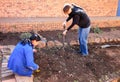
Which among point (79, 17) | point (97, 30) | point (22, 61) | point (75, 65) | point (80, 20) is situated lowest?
point (75, 65)

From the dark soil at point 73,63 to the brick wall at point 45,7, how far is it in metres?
1.23

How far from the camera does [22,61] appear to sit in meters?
6.50

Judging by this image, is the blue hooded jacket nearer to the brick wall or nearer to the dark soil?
the dark soil

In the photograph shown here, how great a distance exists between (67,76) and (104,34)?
11.1ft

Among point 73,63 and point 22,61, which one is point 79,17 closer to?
point 73,63

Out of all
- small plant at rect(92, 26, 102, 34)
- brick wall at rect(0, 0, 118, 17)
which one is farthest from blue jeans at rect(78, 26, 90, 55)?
brick wall at rect(0, 0, 118, 17)

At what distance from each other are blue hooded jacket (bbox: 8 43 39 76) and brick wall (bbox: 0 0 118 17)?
3920 millimetres

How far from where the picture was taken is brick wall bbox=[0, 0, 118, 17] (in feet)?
33.4

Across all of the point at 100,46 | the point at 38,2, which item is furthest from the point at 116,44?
the point at 38,2

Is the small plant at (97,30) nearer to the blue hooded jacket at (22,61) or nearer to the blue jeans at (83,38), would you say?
the blue jeans at (83,38)

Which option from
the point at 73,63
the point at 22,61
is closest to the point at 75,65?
the point at 73,63

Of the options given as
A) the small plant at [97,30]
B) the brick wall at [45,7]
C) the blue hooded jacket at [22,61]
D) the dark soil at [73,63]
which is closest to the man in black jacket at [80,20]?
the dark soil at [73,63]

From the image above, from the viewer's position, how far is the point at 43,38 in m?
9.10

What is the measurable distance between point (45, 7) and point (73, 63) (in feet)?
11.0
